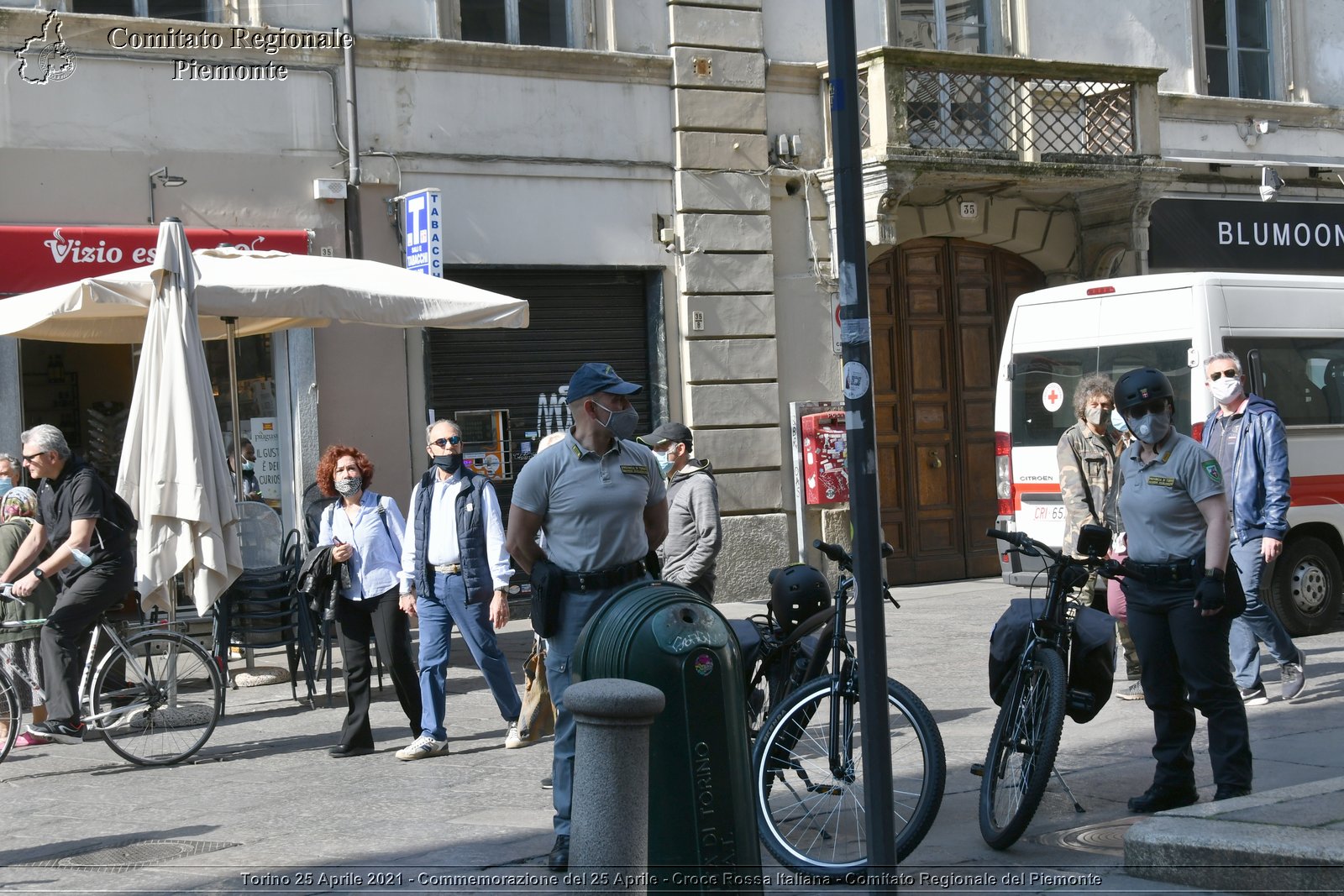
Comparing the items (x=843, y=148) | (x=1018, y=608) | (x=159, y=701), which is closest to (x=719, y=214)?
(x=159, y=701)

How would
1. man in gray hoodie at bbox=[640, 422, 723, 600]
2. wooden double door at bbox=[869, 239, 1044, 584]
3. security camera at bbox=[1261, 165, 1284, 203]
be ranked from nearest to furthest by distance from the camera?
man in gray hoodie at bbox=[640, 422, 723, 600] → wooden double door at bbox=[869, 239, 1044, 584] → security camera at bbox=[1261, 165, 1284, 203]

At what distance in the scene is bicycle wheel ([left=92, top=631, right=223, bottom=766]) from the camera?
8281 mm

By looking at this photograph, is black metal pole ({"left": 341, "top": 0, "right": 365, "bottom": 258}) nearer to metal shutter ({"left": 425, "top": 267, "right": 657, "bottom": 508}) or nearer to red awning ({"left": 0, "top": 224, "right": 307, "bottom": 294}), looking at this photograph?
metal shutter ({"left": 425, "top": 267, "right": 657, "bottom": 508})

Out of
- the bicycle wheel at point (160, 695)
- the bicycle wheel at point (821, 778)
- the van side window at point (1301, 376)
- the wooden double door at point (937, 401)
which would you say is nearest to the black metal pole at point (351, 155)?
the wooden double door at point (937, 401)

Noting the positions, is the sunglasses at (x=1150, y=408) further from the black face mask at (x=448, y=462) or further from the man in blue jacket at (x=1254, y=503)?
the black face mask at (x=448, y=462)

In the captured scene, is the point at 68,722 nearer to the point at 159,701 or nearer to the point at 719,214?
the point at 159,701

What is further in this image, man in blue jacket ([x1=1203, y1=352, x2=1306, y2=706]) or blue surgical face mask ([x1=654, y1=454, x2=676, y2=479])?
man in blue jacket ([x1=1203, y1=352, x2=1306, y2=706])

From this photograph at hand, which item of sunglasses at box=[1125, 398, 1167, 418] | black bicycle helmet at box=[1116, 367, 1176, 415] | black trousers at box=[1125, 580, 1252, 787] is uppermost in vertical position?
black bicycle helmet at box=[1116, 367, 1176, 415]

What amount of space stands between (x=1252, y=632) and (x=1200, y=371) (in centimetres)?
279

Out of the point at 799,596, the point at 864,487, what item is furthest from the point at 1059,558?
the point at 864,487

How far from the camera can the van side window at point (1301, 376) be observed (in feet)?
38.0

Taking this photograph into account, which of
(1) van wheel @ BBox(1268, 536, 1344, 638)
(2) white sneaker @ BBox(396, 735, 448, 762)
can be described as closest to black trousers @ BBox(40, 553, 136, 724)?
(2) white sneaker @ BBox(396, 735, 448, 762)

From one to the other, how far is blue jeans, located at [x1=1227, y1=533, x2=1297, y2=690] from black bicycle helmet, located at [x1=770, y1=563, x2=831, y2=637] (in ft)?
10.1

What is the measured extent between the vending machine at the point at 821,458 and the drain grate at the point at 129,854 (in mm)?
9581
